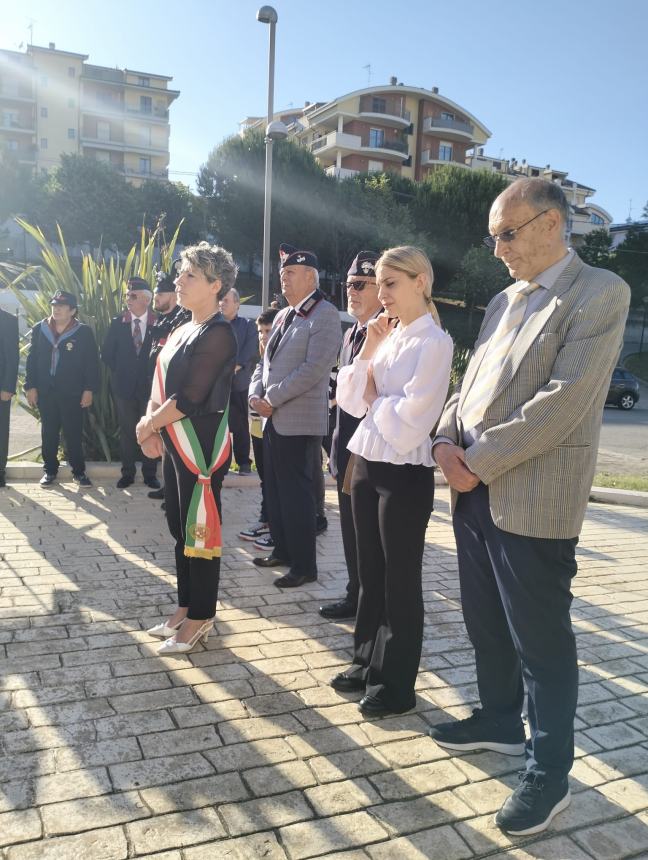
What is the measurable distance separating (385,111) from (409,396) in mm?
63005

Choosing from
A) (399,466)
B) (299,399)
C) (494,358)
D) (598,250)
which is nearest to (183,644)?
(399,466)

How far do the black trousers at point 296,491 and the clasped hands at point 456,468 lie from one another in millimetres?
1999

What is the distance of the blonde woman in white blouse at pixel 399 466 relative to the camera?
284 cm

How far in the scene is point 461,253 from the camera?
1692 inches

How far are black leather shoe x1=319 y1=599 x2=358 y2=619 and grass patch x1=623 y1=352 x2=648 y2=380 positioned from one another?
39.7 m

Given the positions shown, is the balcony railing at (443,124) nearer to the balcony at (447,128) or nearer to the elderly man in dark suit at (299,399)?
the balcony at (447,128)

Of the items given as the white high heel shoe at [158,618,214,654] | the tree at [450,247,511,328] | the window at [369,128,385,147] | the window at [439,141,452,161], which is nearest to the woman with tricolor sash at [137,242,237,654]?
the white high heel shoe at [158,618,214,654]

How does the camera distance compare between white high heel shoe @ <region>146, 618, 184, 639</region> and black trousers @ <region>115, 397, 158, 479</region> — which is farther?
black trousers @ <region>115, 397, 158, 479</region>

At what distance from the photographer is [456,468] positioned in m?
2.49

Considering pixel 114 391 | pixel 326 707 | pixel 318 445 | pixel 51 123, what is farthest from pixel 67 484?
pixel 51 123

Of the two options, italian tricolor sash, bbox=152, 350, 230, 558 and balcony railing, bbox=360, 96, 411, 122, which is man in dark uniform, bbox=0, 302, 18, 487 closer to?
italian tricolor sash, bbox=152, 350, 230, 558

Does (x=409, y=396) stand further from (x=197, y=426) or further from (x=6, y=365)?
(x=6, y=365)

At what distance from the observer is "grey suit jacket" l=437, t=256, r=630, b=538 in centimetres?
222

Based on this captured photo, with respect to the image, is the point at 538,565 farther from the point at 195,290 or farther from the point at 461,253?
the point at 461,253
